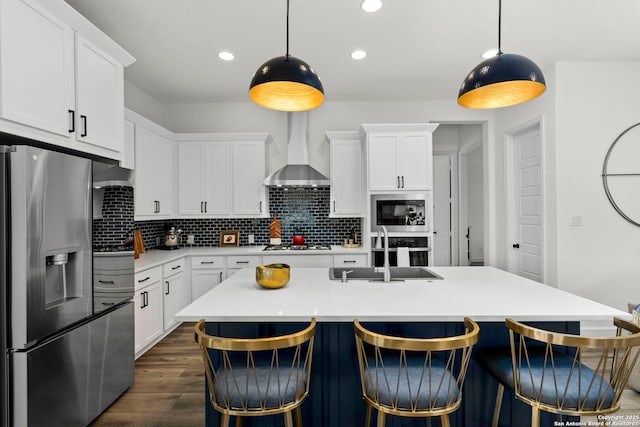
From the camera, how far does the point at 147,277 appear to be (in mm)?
3070

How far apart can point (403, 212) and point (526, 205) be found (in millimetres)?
1489

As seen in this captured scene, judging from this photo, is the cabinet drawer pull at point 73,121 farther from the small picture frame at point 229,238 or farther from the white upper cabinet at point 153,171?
the small picture frame at point 229,238

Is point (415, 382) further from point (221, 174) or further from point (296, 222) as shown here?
point (221, 174)

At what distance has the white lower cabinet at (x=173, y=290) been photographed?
3.45m

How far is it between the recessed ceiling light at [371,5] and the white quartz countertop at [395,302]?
1.97 m

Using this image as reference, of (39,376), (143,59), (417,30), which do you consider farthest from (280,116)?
(39,376)

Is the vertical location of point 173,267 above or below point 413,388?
A: above

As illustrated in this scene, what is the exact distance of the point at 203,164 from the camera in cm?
429

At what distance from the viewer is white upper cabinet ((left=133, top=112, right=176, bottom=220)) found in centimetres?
342

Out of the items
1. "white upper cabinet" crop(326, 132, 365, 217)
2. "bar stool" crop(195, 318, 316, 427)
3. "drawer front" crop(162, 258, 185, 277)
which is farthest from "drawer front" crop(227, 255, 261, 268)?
"bar stool" crop(195, 318, 316, 427)

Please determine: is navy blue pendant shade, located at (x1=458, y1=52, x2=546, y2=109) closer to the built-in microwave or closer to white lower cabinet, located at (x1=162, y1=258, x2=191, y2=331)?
the built-in microwave

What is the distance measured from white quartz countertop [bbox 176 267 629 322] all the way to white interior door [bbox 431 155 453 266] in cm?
374

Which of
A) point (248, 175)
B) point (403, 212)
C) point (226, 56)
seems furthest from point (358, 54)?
point (248, 175)

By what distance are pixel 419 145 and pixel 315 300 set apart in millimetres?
2826
